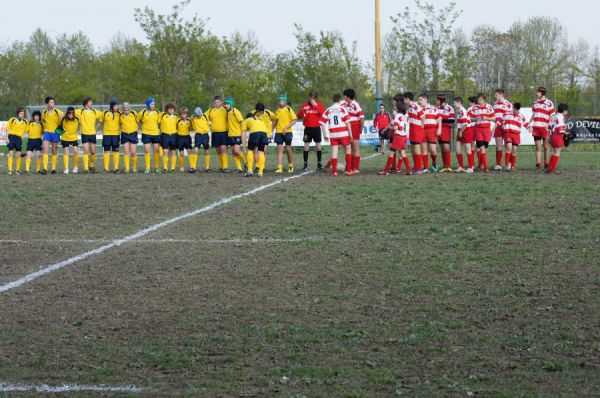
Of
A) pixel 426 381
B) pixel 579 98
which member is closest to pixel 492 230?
pixel 426 381

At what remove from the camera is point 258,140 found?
21906mm

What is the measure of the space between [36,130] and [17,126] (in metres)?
0.55

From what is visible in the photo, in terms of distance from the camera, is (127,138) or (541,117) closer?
(541,117)

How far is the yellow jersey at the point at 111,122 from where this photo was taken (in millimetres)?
25172

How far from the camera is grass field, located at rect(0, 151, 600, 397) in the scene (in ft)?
18.7

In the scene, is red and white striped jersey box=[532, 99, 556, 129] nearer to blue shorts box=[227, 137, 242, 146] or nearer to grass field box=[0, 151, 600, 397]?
grass field box=[0, 151, 600, 397]

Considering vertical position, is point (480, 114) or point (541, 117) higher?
point (480, 114)

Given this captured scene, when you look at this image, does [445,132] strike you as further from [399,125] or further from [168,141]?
[168,141]

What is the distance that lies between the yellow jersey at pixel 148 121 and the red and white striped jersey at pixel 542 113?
10243 millimetres

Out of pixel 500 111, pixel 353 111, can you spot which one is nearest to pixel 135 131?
pixel 353 111

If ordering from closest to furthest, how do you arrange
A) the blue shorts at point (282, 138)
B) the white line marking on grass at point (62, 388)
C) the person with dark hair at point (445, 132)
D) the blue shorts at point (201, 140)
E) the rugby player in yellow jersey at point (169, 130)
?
1. the white line marking on grass at point (62, 388)
2. the person with dark hair at point (445, 132)
3. the blue shorts at point (282, 138)
4. the blue shorts at point (201, 140)
5. the rugby player in yellow jersey at point (169, 130)

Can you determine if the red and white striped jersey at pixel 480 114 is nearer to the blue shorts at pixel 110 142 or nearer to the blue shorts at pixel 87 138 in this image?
the blue shorts at pixel 110 142

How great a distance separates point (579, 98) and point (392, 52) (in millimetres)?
13537

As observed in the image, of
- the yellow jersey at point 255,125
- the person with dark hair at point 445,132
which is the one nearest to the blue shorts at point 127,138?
the yellow jersey at point 255,125
